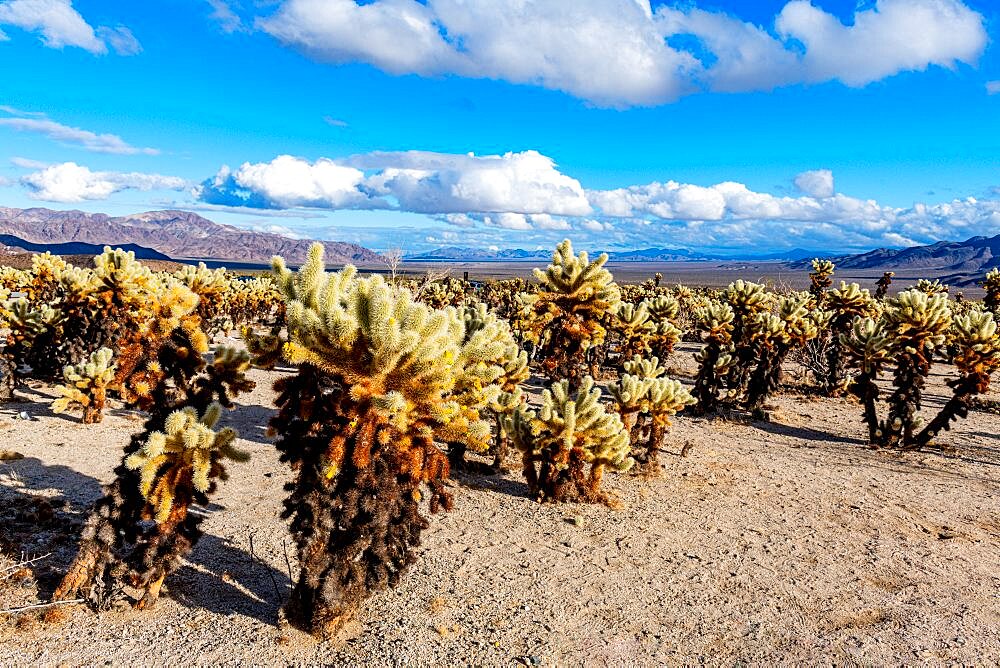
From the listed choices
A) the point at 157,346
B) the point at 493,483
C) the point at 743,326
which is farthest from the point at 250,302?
the point at 157,346

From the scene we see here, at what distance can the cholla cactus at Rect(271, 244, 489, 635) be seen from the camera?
457 centimetres

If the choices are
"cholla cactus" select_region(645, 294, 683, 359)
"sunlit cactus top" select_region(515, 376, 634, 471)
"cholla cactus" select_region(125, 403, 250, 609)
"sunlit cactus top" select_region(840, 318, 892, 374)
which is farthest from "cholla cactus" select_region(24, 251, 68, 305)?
"sunlit cactus top" select_region(840, 318, 892, 374)

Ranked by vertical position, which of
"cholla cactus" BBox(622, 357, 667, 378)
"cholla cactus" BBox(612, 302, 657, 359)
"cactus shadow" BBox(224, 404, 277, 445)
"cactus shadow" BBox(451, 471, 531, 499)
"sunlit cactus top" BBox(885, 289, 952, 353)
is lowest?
"cactus shadow" BBox(224, 404, 277, 445)

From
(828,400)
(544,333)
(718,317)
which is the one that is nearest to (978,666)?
(544,333)

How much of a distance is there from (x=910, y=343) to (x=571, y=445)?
7.82 meters

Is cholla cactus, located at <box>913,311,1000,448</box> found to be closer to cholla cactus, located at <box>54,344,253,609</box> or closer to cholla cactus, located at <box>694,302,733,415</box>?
cholla cactus, located at <box>694,302,733,415</box>

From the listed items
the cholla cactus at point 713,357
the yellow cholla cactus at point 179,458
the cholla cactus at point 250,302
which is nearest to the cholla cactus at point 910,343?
the cholla cactus at point 713,357

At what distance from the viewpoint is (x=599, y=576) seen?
256 inches

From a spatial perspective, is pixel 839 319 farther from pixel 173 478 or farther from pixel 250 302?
pixel 250 302

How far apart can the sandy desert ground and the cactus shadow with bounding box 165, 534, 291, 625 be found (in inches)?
0.8

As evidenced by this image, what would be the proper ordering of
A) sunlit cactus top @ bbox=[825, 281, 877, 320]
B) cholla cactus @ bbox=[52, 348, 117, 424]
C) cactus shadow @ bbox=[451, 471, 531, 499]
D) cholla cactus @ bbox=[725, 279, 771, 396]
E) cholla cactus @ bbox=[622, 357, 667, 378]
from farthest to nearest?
sunlit cactus top @ bbox=[825, 281, 877, 320] < cholla cactus @ bbox=[725, 279, 771, 396] < cholla cactus @ bbox=[622, 357, 667, 378] < cholla cactus @ bbox=[52, 348, 117, 424] < cactus shadow @ bbox=[451, 471, 531, 499]

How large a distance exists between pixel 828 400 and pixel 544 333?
11126 mm

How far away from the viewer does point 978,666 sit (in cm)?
506

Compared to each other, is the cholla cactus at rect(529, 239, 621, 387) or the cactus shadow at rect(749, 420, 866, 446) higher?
the cholla cactus at rect(529, 239, 621, 387)
